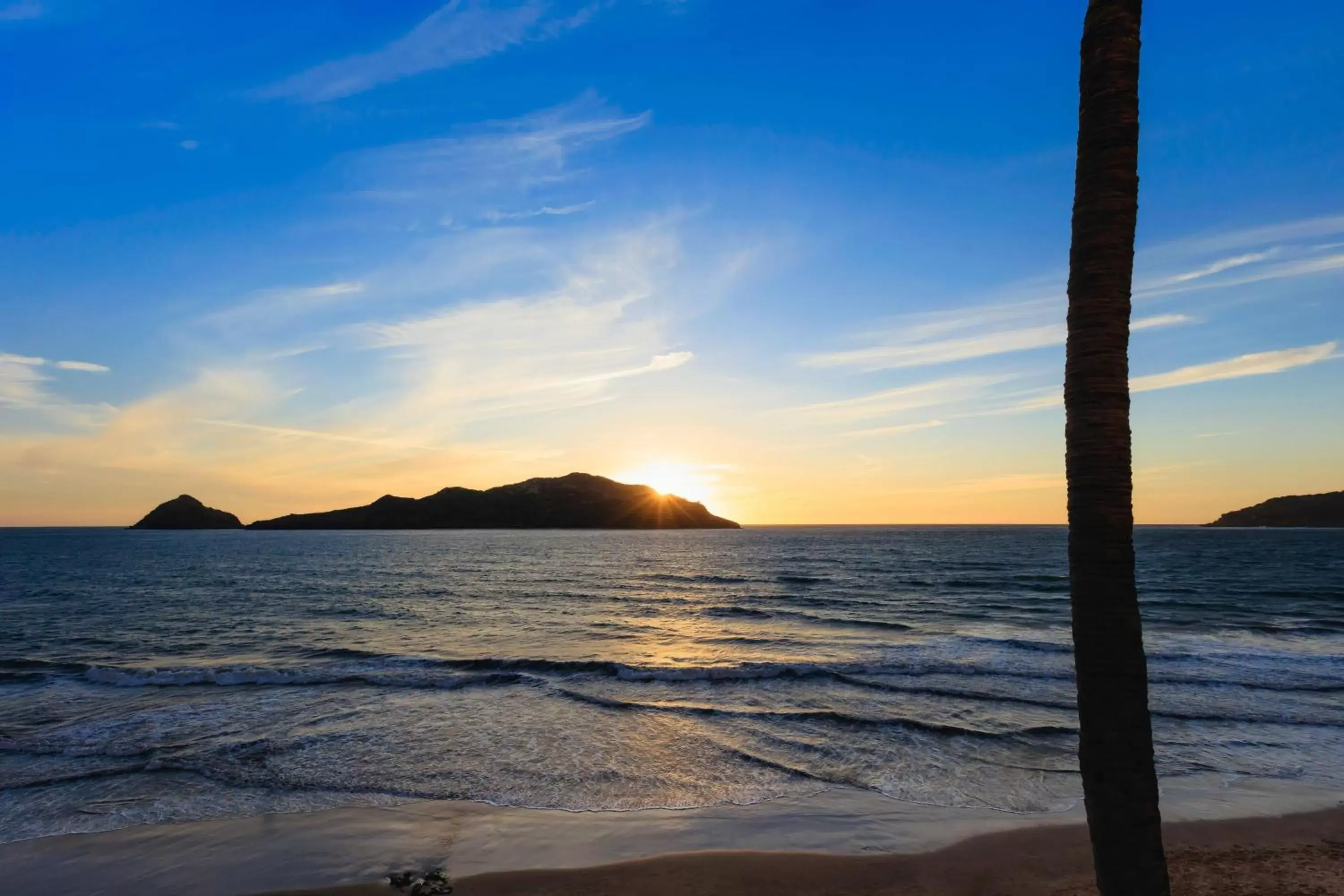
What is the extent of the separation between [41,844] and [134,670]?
15.0 meters

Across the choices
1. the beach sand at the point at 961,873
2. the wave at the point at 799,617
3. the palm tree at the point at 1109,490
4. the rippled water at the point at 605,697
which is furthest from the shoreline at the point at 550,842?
the wave at the point at 799,617

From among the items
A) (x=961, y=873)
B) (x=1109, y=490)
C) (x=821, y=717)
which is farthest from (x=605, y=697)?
(x=1109, y=490)

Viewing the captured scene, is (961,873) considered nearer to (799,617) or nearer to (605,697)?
(605,697)

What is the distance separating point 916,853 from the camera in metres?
9.99

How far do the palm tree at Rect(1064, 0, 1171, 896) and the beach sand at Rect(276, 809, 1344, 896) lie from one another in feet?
17.4

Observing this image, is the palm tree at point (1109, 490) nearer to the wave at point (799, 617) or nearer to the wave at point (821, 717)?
the wave at point (821, 717)

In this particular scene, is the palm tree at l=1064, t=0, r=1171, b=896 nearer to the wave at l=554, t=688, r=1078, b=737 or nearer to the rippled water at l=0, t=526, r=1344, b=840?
the rippled water at l=0, t=526, r=1344, b=840

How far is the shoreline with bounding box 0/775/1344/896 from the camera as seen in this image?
9406 mm

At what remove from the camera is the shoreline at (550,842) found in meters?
9.41

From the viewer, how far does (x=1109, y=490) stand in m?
4.43

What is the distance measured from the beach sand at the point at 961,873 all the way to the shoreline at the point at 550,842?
5 centimetres

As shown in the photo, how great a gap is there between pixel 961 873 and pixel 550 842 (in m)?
5.47

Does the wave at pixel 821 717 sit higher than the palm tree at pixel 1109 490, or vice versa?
the palm tree at pixel 1109 490

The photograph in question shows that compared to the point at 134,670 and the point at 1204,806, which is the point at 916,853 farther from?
the point at 134,670
